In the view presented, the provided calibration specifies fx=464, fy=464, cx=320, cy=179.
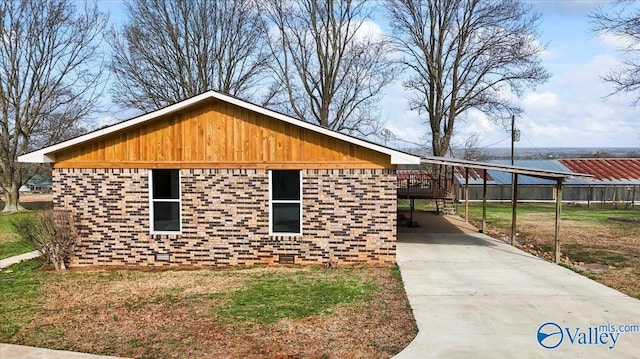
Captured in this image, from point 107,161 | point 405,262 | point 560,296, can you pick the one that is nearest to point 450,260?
point 405,262

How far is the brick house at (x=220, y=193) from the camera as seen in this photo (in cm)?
1097

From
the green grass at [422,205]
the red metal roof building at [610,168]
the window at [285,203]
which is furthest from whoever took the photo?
the red metal roof building at [610,168]

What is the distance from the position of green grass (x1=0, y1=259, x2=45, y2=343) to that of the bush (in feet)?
1.63

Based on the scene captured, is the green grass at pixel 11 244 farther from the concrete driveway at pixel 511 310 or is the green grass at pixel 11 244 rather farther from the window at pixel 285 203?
the concrete driveway at pixel 511 310

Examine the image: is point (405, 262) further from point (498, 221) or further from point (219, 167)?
point (498, 221)

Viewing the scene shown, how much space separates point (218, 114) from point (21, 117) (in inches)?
908

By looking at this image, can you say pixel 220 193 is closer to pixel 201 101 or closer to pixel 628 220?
pixel 201 101

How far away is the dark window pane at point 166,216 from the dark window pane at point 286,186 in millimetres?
2400

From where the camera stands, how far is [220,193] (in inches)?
438

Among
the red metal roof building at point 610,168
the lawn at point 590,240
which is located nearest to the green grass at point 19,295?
the lawn at point 590,240

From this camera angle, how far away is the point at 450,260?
1171 cm

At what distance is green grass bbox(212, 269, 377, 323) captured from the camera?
24.8 feet

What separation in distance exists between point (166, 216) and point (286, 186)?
3016mm

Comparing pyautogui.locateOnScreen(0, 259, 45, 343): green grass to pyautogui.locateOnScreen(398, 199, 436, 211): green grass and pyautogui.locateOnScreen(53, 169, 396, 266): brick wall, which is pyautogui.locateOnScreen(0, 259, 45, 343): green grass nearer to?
pyautogui.locateOnScreen(53, 169, 396, 266): brick wall
